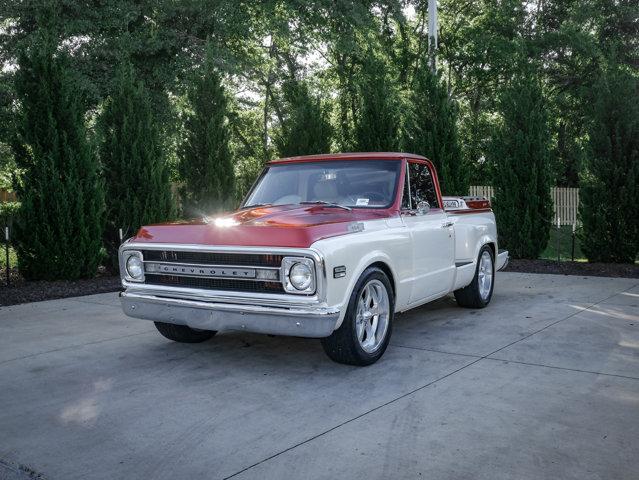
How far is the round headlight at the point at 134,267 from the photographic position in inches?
215

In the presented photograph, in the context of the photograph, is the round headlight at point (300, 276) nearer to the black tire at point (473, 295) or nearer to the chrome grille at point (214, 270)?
the chrome grille at point (214, 270)

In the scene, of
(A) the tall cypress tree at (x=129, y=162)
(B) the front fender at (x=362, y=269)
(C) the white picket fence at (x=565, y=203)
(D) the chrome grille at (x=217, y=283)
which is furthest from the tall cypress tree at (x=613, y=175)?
(C) the white picket fence at (x=565, y=203)

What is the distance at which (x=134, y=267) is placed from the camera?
550 cm

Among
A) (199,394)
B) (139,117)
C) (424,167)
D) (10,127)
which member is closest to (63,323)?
(199,394)

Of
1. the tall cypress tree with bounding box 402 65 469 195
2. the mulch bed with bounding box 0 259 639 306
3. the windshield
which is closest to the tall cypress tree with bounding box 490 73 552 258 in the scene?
the mulch bed with bounding box 0 259 639 306

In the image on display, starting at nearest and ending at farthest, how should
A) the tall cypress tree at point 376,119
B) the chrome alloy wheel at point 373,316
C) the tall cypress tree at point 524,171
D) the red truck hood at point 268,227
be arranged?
the red truck hood at point 268,227 → the chrome alloy wheel at point 373,316 → the tall cypress tree at point 524,171 → the tall cypress tree at point 376,119

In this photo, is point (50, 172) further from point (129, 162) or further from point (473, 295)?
point (473, 295)

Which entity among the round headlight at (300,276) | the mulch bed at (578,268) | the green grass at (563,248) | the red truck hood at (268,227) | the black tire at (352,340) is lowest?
the green grass at (563,248)

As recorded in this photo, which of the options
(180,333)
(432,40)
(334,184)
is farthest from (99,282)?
(432,40)

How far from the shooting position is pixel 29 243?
10.3 m

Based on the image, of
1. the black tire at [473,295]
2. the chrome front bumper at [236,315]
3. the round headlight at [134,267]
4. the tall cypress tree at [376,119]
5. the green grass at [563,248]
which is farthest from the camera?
the green grass at [563,248]

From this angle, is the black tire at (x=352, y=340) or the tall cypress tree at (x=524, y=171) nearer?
the black tire at (x=352, y=340)

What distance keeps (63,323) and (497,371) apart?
5003 millimetres

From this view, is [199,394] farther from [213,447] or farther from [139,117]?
[139,117]
